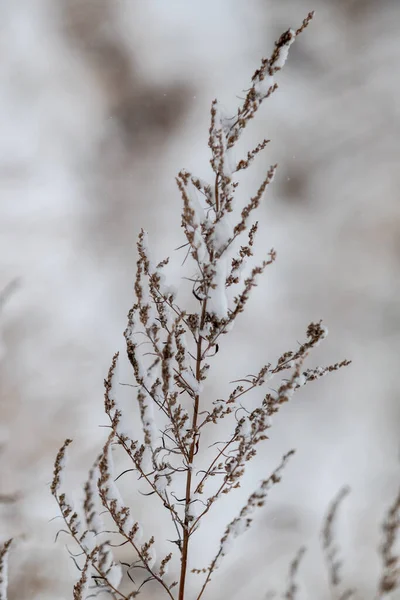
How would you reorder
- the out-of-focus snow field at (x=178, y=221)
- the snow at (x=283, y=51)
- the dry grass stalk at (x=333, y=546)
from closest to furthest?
the snow at (x=283, y=51)
the dry grass stalk at (x=333, y=546)
the out-of-focus snow field at (x=178, y=221)

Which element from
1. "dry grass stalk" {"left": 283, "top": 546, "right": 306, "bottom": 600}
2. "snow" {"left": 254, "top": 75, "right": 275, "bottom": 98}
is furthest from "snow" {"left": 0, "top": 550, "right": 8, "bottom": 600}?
"snow" {"left": 254, "top": 75, "right": 275, "bottom": 98}

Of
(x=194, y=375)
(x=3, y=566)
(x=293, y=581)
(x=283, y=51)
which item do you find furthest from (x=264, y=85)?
(x=3, y=566)

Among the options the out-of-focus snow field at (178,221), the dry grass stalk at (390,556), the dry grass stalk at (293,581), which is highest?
the out-of-focus snow field at (178,221)

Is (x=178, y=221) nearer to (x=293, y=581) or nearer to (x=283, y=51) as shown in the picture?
(x=283, y=51)

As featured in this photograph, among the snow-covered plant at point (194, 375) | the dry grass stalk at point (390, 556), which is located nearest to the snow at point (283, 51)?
the snow-covered plant at point (194, 375)

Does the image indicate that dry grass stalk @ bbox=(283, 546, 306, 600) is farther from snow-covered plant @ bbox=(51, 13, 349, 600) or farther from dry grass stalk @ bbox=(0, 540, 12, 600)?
dry grass stalk @ bbox=(0, 540, 12, 600)

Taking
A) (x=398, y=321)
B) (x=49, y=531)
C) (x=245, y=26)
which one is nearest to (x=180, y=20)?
(x=245, y=26)

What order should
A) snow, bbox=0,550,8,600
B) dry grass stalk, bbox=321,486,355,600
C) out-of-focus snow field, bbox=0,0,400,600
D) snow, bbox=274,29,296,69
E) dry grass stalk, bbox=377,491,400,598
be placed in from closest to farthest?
dry grass stalk, bbox=377,491,400,598 < snow, bbox=274,29,296,69 < dry grass stalk, bbox=321,486,355,600 < snow, bbox=0,550,8,600 < out-of-focus snow field, bbox=0,0,400,600

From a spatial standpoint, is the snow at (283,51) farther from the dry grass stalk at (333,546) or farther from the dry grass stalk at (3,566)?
the dry grass stalk at (3,566)

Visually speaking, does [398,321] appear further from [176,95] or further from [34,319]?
[34,319]

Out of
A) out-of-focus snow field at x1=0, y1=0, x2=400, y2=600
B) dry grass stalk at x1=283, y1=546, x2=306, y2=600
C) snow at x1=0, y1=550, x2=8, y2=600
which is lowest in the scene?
dry grass stalk at x1=283, y1=546, x2=306, y2=600
